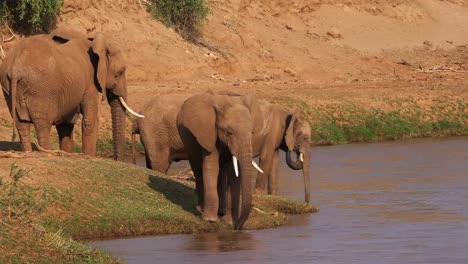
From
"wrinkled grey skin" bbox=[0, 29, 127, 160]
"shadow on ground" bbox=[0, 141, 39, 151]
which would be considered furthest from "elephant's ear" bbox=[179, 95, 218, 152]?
"shadow on ground" bbox=[0, 141, 39, 151]

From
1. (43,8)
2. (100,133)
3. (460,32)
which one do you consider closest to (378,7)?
(460,32)

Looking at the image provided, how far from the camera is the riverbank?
13727 millimetres

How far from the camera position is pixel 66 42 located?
1944 centimetres

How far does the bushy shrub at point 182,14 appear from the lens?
36.9m

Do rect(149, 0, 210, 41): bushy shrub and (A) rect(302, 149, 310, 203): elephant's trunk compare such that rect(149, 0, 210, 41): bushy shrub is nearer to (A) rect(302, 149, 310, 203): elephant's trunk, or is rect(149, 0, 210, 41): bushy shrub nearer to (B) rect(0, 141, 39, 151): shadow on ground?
(B) rect(0, 141, 39, 151): shadow on ground

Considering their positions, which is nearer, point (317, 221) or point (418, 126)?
point (317, 221)

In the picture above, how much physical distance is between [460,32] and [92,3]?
15.0 meters

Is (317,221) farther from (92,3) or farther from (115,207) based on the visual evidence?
(92,3)

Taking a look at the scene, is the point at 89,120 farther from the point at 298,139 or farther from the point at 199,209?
the point at 199,209

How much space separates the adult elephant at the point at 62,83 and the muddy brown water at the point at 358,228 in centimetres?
324

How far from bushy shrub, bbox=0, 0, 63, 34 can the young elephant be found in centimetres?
1237

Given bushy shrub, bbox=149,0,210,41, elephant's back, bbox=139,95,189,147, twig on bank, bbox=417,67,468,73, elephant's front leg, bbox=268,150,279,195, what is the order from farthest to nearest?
twig on bank, bbox=417,67,468,73, bushy shrub, bbox=149,0,210,41, elephant's front leg, bbox=268,150,279,195, elephant's back, bbox=139,95,189,147

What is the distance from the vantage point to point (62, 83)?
1867 cm

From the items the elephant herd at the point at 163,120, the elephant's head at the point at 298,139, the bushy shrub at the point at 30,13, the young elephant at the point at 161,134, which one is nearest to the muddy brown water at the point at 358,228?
the elephant's head at the point at 298,139
